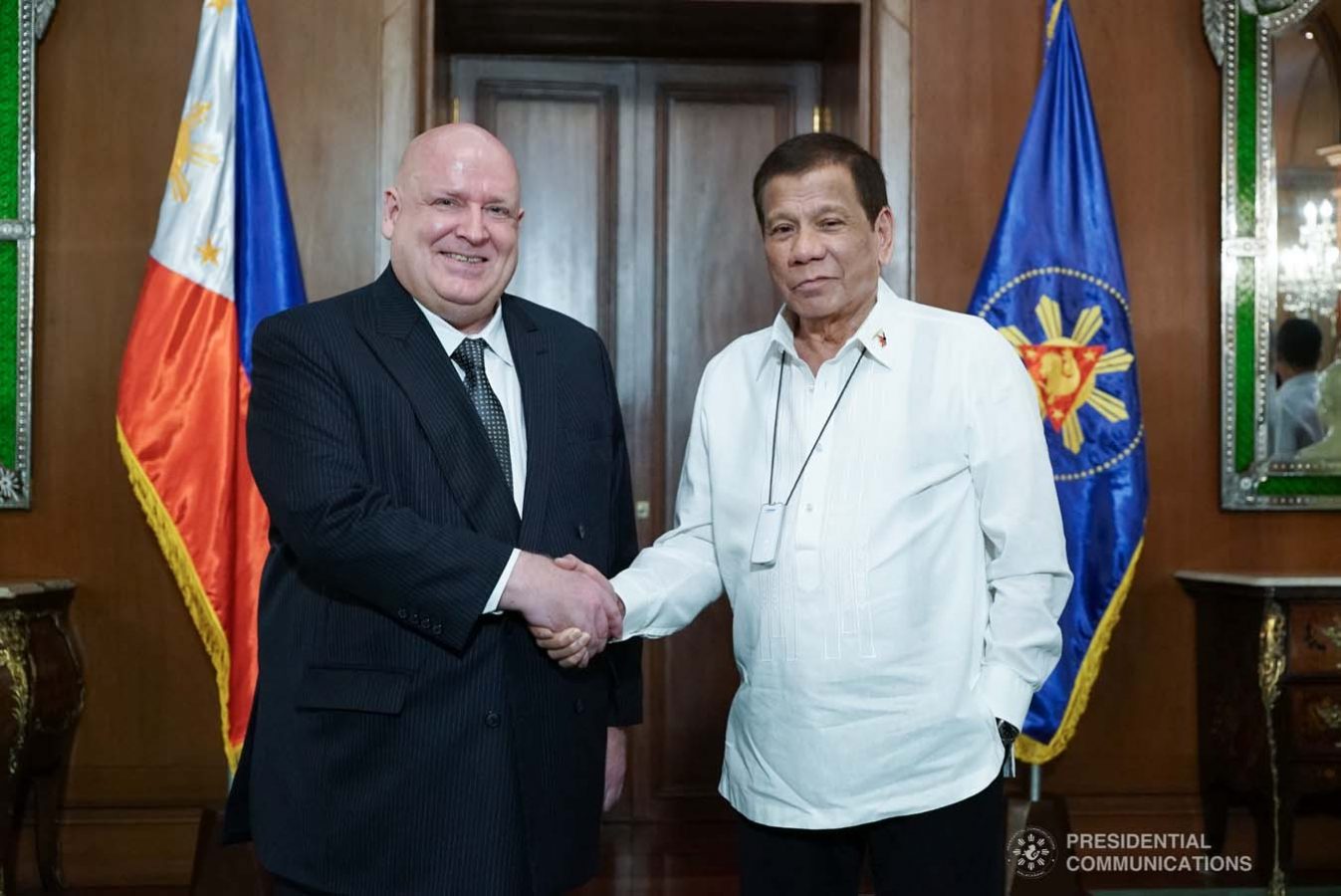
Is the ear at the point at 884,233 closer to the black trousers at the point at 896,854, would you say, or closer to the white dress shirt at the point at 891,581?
the white dress shirt at the point at 891,581

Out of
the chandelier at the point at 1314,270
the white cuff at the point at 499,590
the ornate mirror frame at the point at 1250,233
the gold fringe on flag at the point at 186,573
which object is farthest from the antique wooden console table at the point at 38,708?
the chandelier at the point at 1314,270

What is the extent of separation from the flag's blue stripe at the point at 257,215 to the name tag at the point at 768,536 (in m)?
2.10

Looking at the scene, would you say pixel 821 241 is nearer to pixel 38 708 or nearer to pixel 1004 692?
pixel 1004 692

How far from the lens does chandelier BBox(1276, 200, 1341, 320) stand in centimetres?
402

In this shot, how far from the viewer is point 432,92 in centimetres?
402

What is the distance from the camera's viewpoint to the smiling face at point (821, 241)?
2.04 metres

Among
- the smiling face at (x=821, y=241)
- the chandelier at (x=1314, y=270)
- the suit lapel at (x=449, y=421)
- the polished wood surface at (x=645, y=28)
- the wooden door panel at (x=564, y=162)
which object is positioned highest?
the polished wood surface at (x=645, y=28)

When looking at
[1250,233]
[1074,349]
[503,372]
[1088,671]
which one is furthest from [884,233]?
[1250,233]

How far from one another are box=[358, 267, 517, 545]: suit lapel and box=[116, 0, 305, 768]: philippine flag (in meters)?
1.78

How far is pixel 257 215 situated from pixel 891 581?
8.02 feet

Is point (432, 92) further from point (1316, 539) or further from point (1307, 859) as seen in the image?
point (1307, 859)

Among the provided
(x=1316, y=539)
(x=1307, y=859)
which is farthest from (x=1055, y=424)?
(x=1307, y=859)

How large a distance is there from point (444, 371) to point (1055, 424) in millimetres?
2320

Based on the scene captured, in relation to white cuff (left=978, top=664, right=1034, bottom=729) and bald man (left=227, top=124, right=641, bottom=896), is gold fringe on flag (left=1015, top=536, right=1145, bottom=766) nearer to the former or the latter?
white cuff (left=978, top=664, right=1034, bottom=729)
